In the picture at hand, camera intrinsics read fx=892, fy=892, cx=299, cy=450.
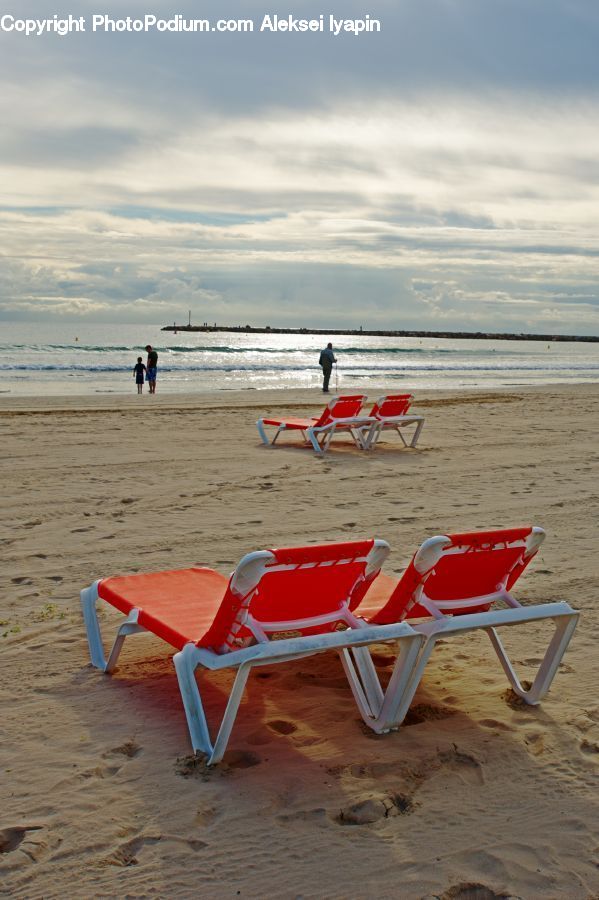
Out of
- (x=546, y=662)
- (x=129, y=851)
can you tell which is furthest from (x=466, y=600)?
(x=129, y=851)

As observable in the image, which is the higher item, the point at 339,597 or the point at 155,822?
the point at 339,597

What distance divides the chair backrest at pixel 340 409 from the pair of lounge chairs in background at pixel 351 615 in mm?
7177

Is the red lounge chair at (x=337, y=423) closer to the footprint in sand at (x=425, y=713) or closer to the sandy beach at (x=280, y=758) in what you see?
the sandy beach at (x=280, y=758)

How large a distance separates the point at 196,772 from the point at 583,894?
129cm

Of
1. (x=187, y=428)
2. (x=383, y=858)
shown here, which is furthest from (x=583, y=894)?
(x=187, y=428)

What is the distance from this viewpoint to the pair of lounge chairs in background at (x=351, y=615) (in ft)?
10.3

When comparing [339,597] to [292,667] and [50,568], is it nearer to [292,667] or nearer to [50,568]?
[292,667]

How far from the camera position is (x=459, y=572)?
354cm

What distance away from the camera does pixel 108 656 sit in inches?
162

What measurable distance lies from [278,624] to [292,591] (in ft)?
0.46

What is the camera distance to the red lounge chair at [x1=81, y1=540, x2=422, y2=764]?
3.09 m

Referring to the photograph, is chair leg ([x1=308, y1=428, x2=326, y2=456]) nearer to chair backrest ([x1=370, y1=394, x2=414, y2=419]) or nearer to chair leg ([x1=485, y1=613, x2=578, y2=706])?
chair backrest ([x1=370, y1=394, x2=414, y2=419])

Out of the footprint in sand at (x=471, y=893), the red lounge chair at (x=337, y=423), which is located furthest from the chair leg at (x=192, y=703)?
the red lounge chair at (x=337, y=423)

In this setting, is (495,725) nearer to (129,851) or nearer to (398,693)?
(398,693)
